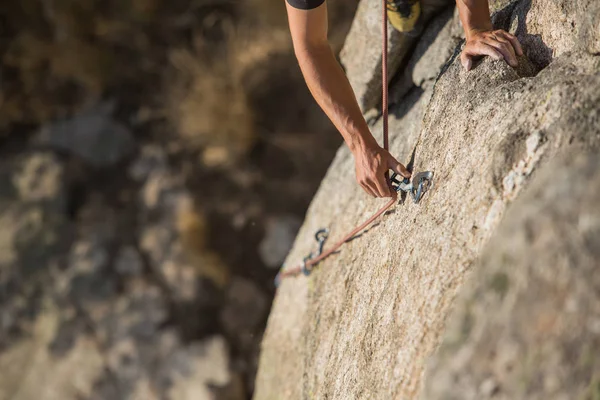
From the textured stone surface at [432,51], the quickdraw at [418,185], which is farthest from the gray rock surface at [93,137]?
the quickdraw at [418,185]

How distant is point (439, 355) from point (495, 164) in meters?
0.25

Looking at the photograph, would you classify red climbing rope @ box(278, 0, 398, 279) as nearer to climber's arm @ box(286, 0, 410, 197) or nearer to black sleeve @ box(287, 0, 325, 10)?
climber's arm @ box(286, 0, 410, 197)

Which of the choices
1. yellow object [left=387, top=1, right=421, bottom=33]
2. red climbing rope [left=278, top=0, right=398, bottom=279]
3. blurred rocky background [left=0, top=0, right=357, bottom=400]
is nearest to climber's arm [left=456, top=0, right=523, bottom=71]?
red climbing rope [left=278, top=0, right=398, bottom=279]

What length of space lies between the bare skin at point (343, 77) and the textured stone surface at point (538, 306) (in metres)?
0.39

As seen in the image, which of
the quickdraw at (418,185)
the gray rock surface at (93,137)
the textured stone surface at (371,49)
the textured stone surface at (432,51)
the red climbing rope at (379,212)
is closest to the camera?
the quickdraw at (418,185)

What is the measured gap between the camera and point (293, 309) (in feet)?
5.24

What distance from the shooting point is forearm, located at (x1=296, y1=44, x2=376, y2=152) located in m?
1.04

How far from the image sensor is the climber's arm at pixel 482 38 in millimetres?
940

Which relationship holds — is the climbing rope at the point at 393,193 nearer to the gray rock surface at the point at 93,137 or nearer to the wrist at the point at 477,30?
the wrist at the point at 477,30

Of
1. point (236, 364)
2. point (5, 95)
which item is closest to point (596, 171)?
point (236, 364)

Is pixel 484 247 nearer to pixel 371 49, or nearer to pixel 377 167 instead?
pixel 377 167

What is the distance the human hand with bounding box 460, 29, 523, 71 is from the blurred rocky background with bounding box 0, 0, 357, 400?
1717mm

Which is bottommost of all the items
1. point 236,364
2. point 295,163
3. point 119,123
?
point 236,364

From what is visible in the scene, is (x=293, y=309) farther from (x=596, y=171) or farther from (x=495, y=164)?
(x=596, y=171)
